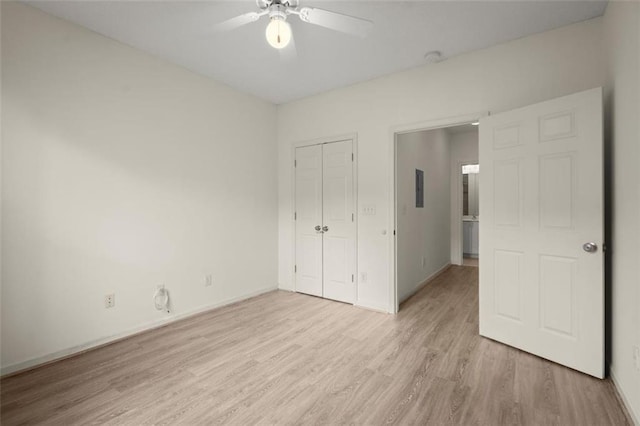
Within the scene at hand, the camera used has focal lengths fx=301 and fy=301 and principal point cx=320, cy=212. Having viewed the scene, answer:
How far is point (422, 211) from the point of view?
4766 millimetres

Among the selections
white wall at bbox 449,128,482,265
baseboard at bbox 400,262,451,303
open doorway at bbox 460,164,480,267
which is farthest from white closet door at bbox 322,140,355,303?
open doorway at bbox 460,164,480,267

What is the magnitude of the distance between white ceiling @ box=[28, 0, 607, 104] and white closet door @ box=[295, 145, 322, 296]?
1132mm

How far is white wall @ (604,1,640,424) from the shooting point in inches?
67.7

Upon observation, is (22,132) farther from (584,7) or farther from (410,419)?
(584,7)

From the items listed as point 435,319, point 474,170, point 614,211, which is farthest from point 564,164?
point 474,170

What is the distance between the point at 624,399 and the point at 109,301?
12.9 ft

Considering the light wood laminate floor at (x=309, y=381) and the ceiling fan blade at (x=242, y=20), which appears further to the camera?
the ceiling fan blade at (x=242, y=20)

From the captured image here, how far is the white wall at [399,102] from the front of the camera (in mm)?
2547

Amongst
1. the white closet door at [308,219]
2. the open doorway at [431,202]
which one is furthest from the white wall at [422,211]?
the white closet door at [308,219]

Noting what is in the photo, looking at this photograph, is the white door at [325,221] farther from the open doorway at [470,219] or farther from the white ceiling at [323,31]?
the open doorway at [470,219]

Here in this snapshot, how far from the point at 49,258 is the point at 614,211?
168 inches

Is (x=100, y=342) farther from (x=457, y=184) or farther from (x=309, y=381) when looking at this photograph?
(x=457, y=184)

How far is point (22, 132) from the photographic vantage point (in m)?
2.27

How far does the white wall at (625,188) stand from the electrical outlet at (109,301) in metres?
3.83
